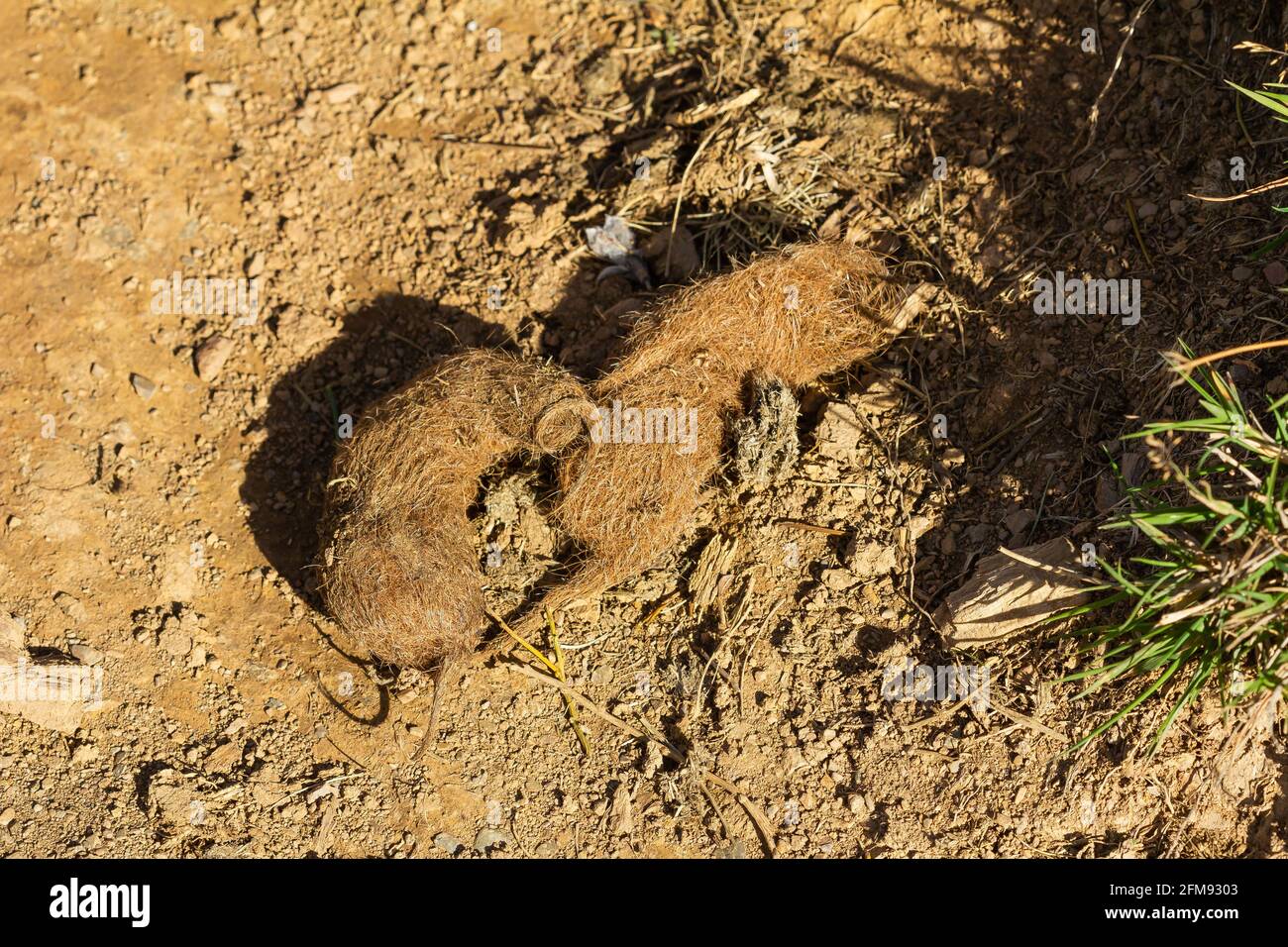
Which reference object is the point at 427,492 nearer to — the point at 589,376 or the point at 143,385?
the point at 589,376

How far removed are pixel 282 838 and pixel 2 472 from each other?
5.85ft

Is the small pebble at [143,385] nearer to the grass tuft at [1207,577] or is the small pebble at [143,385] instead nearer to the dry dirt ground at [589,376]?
the dry dirt ground at [589,376]

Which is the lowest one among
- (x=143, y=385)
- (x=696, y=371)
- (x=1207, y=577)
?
(x=1207, y=577)

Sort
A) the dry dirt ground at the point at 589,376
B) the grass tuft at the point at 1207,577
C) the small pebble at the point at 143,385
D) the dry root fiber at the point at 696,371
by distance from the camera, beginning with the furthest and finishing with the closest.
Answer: the small pebble at the point at 143,385, the dry root fiber at the point at 696,371, the dry dirt ground at the point at 589,376, the grass tuft at the point at 1207,577

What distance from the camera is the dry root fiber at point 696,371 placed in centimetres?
359

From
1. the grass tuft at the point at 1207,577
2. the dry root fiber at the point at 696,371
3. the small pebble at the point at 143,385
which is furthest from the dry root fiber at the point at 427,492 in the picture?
the grass tuft at the point at 1207,577

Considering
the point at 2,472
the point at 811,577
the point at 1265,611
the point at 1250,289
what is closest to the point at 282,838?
the point at 2,472

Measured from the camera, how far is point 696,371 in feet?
12.1

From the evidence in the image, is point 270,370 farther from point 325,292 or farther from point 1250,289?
point 1250,289

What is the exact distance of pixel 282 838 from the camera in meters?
3.42

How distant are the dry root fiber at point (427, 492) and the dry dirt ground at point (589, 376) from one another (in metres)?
0.21

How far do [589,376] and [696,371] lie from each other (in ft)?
1.59

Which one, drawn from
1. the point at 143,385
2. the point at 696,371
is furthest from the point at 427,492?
the point at 143,385

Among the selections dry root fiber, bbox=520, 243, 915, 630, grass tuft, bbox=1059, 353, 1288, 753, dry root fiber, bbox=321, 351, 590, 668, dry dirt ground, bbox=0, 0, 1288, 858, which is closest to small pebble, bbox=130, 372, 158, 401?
dry dirt ground, bbox=0, 0, 1288, 858
